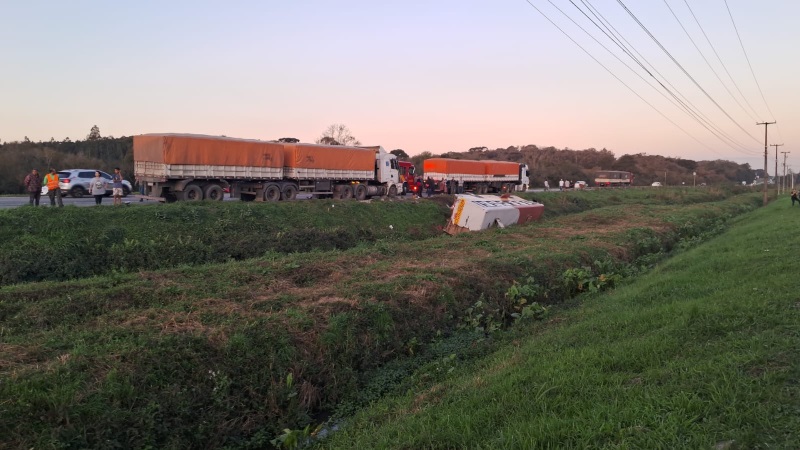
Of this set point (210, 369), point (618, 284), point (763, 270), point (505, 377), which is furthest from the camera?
point (618, 284)

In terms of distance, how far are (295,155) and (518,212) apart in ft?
37.4

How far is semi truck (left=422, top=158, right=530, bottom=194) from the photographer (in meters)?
43.7

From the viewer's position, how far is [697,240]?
2148 cm

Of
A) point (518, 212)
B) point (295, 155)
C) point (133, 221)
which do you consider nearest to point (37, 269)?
point (133, 221)

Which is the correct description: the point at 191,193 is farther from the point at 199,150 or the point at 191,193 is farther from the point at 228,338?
the point at 228,338

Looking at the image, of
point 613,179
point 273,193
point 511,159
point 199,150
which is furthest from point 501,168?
point 511,159

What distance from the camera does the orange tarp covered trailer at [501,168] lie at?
48.3 m

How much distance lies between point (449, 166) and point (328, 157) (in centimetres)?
1720

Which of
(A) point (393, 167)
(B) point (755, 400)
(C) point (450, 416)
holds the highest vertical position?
(A) point (393, 167)

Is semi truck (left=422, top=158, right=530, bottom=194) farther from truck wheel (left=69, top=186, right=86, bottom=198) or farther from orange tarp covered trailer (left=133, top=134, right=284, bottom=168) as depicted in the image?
truck wheel (left=69, top=186, right=86, bottom=198)

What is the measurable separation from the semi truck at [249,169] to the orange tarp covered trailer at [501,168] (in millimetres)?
18242

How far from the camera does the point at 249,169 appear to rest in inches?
964

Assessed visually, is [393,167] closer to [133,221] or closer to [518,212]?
[518,212]

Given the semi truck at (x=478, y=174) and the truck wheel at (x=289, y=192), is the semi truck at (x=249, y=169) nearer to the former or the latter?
the truck wheel at (x=289, y=192)
